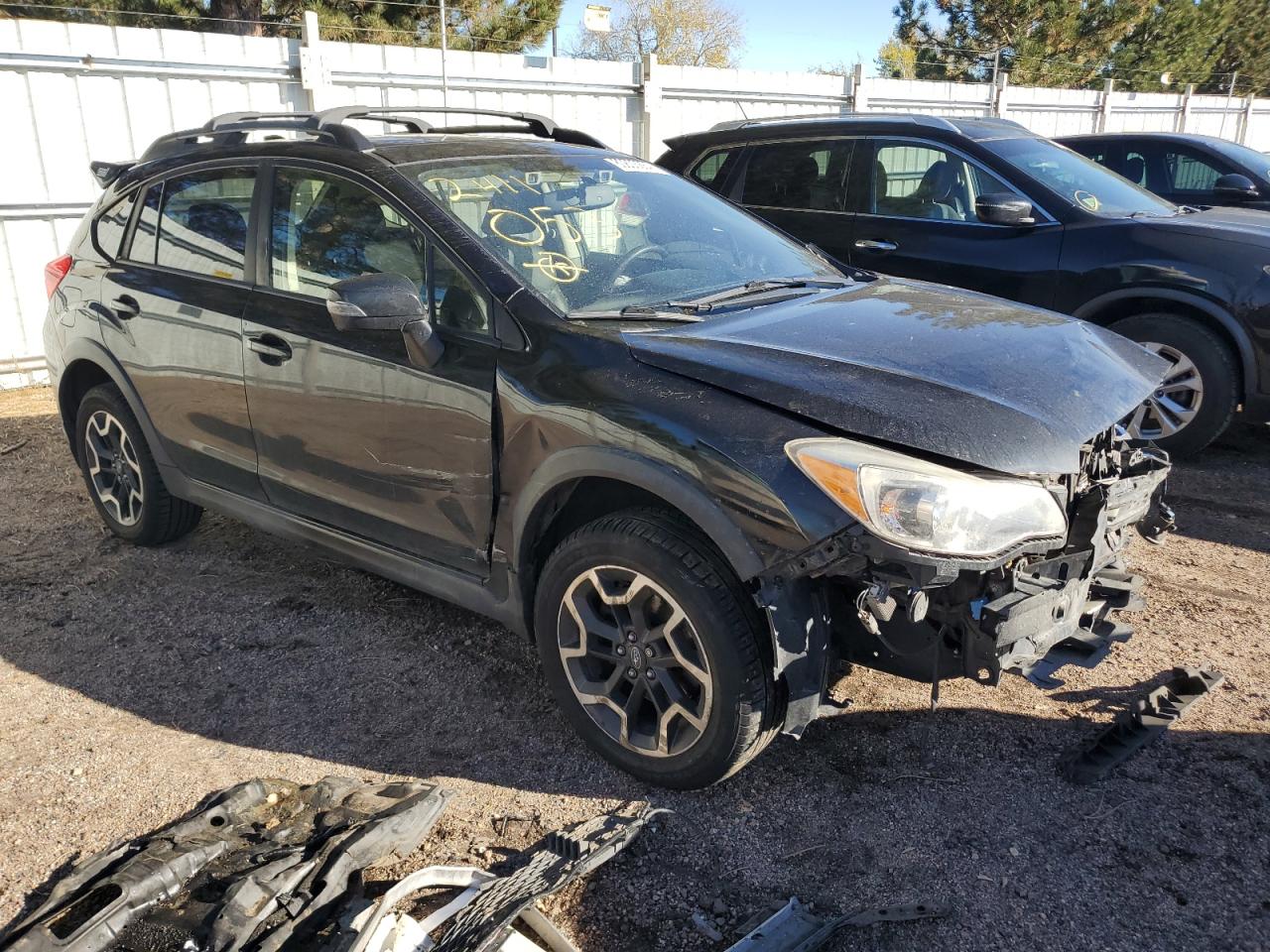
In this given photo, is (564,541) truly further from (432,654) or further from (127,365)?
(127,365)

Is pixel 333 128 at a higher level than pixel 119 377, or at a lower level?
higher

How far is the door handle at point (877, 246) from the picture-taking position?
6375mm

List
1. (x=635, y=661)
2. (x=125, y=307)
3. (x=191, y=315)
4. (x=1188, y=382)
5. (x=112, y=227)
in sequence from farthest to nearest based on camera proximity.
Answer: (x=1188, y=382)
(x=112, y=227)
(x=125, y=307)
(x=191, y=315)
(x=635, y=661)

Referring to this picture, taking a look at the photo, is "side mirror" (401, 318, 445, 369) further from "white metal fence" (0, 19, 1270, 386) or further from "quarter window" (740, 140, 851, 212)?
"white metal fence" (0, 19, 1270, 386)

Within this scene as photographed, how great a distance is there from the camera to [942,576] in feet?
8.02

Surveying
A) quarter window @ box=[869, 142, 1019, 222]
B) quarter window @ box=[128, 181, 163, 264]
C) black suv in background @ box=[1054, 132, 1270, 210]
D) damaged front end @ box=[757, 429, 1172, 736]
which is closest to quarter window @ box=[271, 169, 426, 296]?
quarter window @ box=[128, 181, 163, 264]

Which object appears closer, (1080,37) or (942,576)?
(942,576)

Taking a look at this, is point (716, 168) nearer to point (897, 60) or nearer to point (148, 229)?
point (148, 229)

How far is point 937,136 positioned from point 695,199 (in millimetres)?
2887

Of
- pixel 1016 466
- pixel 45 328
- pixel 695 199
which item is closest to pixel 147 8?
pixel 45 328

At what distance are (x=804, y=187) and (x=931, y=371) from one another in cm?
439

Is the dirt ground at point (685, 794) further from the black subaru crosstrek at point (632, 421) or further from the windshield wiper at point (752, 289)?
the windshield wiper at point (752, 289)

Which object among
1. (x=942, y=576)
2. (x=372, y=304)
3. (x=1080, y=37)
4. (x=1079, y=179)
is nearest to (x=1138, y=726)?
(x=942, y=576)

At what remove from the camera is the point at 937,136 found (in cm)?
633
